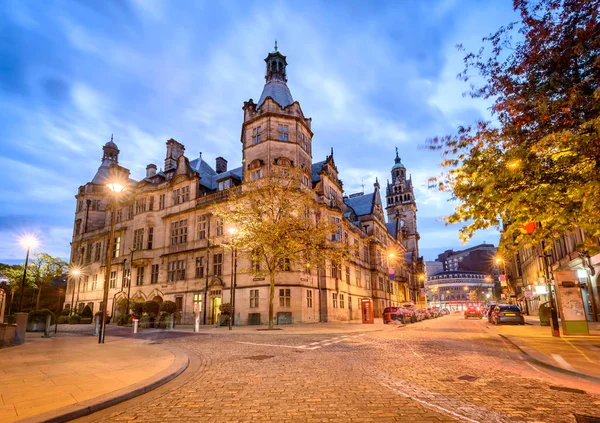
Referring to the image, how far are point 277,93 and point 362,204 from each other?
25.5 metres

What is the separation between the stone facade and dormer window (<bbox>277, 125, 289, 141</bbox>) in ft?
0.34

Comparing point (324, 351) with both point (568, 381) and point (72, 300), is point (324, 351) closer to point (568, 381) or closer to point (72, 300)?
point (568, 381)

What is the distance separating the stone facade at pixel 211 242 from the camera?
33.2 metres

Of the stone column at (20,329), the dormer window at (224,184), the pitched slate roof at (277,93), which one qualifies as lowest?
the stone column at (20,329)

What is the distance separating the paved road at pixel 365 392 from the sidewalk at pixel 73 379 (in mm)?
331

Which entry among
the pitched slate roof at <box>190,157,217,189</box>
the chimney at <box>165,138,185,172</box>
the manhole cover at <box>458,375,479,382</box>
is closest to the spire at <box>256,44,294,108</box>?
the pitched slate roof at <box>190,157,217,189</box>

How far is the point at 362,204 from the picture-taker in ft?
191

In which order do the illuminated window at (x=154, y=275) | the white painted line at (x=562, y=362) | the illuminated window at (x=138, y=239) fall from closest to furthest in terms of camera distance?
the white painted line at (x=562, y=362) → the illuminated window at (x=154, y=275) → the illuminated window at (x=138, y=239)

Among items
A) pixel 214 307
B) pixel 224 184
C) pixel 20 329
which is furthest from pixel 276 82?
pixel 20 329

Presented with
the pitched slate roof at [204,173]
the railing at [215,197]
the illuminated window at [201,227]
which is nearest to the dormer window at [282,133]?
the railing at [215,197]

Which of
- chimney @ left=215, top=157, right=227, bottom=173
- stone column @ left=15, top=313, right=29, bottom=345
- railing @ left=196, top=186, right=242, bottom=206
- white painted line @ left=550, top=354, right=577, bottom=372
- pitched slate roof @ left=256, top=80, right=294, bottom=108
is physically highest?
pitched slate roof @ left=256, top=80, right=294, bottom=108

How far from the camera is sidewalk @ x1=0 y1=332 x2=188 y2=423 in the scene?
17.5 feet

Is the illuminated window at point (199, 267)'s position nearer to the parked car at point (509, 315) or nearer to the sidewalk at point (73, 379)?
the sidewalk at point (73, 379)

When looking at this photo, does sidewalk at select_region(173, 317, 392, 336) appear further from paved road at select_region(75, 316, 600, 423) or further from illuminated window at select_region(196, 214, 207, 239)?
illuminated window at select_region(196, 214, 207, 239)
